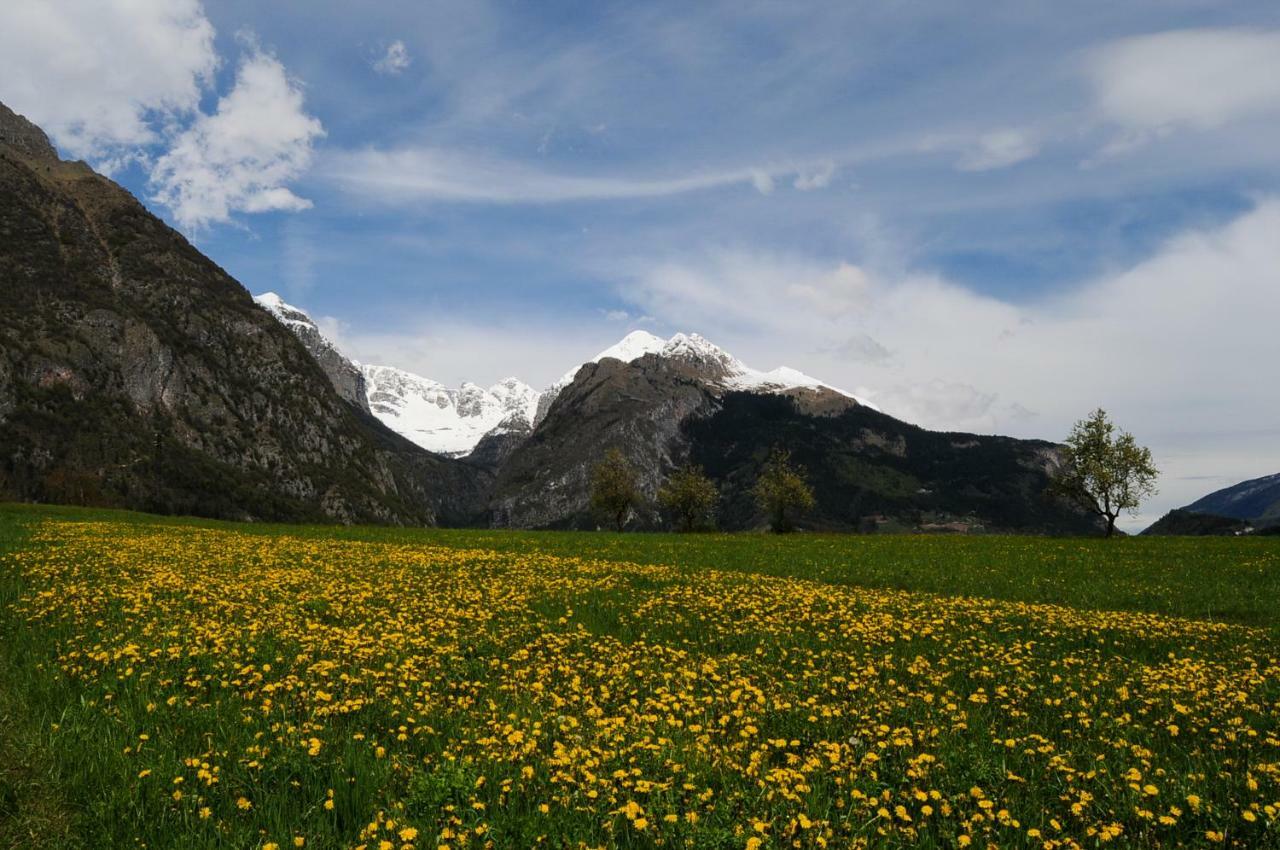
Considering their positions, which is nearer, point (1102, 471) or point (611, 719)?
point (611, 719)

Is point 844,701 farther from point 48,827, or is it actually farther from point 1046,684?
point 48,827

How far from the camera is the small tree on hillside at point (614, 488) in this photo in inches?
4183

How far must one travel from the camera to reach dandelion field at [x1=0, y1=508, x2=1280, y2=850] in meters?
6.56

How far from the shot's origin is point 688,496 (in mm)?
104500

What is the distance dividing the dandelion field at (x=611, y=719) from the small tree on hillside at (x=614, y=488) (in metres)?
86.0

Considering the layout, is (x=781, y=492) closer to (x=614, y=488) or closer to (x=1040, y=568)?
(x=614, y=488)

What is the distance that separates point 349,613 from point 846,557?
26686mm

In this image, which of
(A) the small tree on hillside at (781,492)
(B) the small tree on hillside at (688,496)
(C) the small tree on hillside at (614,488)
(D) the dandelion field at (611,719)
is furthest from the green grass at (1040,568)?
(C) the small tree on hillside at (614,488)

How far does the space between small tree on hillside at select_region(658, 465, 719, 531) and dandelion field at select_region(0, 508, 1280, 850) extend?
8414 centimetres

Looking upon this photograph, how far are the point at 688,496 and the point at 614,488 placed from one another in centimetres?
1140

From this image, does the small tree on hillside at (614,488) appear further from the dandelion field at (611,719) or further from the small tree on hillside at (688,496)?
the dandelion field at (611,719)

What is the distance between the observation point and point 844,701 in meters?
10.5

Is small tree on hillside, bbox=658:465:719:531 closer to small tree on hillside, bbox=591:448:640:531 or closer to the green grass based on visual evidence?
small tree on hillside, bbox=591:448:640:531

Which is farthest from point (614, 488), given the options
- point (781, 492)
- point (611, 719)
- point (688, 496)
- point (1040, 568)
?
point (611, 719)
